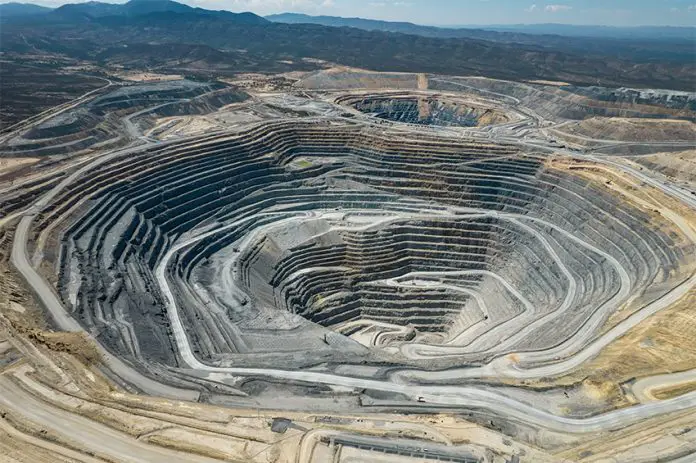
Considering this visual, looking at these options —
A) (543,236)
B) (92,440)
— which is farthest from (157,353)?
(543,236)

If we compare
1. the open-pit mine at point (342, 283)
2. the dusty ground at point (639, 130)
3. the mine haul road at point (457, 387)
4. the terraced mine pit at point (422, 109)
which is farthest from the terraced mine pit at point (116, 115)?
the dusty ground at point (639, 130)

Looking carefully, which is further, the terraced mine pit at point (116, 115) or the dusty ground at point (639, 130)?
the dusty ground at point (639, 130)

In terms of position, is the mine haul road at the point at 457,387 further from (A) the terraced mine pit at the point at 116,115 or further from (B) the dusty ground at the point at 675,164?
(A) the terraced mine pit at the point at 116,115

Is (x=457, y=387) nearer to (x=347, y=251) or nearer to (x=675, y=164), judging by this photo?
(x=347, y=251)

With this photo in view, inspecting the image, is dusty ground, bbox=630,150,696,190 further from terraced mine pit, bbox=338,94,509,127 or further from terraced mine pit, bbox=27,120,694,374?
terraced mine pit, bbox=338,94,509,127

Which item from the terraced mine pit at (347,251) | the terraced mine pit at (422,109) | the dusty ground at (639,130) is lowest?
the terraced mine pit at (347,251)

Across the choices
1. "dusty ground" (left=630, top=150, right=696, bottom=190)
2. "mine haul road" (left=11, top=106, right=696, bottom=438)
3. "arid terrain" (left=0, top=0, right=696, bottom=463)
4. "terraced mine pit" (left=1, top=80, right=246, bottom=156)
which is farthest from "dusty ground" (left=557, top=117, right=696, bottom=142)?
"terraced mine pit" (left=1, top=80, right=246, bottom=156)

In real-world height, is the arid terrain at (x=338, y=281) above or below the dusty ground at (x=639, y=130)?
below
